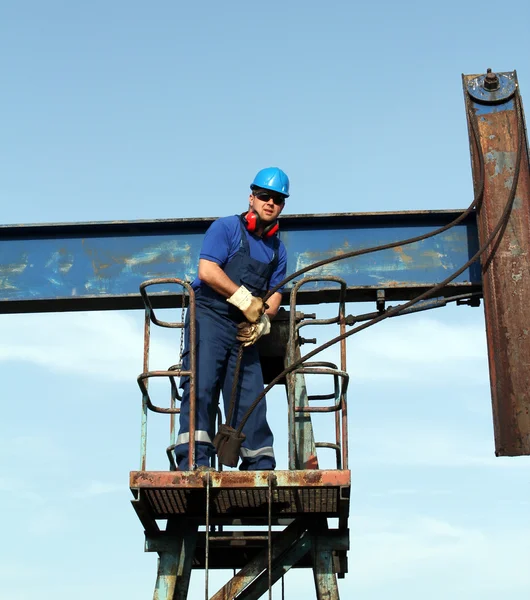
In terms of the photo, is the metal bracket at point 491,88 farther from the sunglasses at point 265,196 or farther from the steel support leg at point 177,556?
the steel support leg at point 177,556

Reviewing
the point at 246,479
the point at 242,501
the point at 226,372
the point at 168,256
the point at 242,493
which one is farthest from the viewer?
the point at 168,256

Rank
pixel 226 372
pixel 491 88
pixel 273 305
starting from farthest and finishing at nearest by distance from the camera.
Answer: pixel 491 88 < pixel 273 305 < pixel 226 372

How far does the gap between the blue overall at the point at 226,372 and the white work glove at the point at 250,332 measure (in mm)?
78

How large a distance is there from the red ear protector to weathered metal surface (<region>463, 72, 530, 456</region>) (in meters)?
1.50

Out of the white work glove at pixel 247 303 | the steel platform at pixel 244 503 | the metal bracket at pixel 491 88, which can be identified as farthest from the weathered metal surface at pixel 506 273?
the white work glove at pixel 247 303

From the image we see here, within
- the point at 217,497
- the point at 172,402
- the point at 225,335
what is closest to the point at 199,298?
the point at 225,335

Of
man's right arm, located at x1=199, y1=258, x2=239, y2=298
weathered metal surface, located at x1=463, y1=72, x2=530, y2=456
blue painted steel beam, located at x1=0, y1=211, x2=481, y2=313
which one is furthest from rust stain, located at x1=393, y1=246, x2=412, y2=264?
man's right arm, located at x1=199, y1=258, x2=239, y2=298

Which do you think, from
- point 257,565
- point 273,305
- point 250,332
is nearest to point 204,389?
point 250,332

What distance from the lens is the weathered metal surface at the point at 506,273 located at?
741 cm

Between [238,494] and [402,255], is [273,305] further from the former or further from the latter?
[238,494]

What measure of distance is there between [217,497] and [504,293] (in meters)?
2.52

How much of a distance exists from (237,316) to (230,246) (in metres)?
0.49

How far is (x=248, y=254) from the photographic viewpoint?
24.9 ft

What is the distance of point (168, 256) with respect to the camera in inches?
339
